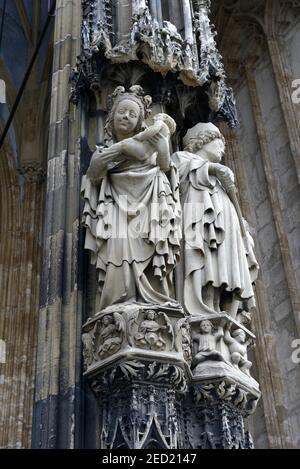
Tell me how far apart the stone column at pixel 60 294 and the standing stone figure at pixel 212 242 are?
2.32 ft

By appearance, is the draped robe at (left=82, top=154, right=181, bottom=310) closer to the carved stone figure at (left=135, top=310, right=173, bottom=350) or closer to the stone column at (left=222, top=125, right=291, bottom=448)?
the carved stone figure at (left=135, top=310, right=173, bottom=350)

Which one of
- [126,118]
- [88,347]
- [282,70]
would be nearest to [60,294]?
[88,347]

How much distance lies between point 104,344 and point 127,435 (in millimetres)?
545

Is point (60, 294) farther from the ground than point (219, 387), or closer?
farther from the ground

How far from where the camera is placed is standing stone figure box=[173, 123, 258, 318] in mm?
5414

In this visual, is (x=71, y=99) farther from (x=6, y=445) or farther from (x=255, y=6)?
(x=255, y=6)

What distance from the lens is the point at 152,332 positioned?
4.88m

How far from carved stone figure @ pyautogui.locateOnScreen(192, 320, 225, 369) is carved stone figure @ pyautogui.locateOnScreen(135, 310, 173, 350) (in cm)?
30

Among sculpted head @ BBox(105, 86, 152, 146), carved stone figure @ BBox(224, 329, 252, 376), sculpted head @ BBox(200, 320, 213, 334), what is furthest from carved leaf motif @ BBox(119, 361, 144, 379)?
sculpted head @ BBox(105, 86, 152, 146)

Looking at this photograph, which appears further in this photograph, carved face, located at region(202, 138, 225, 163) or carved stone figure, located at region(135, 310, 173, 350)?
carved face, located at region(202, 138, 225, 163)

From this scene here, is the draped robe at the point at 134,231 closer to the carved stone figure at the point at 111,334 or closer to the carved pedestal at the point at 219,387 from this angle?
the carved stone figure at the point at 111,334

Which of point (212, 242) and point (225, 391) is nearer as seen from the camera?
point (225, 391)

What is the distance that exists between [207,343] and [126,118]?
163 centimetres

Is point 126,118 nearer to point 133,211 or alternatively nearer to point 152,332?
point 133,211
